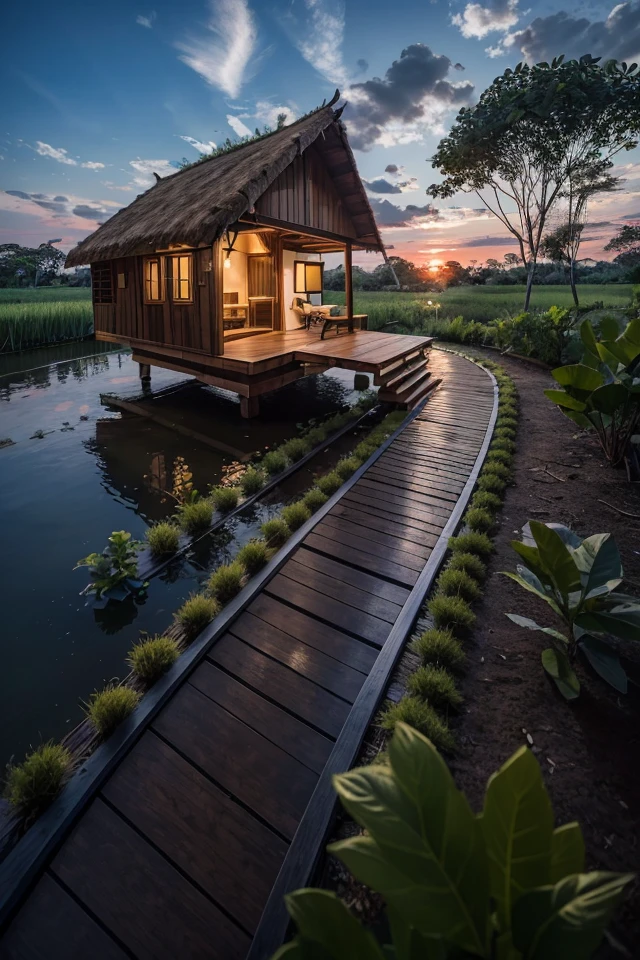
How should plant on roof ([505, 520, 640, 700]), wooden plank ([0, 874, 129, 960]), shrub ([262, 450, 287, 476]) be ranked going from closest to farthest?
wooden plank ([0, 874, 129, 960]), plant on roof ([505, 520, 640, 700]), shrub ([262, 450, 287, 476])

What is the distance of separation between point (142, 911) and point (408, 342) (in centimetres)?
1023

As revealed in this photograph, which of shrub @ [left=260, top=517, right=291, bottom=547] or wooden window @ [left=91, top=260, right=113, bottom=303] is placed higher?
wooden window @ [left=91, top=260, right=113, bottom=303]

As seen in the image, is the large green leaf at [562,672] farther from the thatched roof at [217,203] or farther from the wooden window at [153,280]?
the wooden window at [153,280]

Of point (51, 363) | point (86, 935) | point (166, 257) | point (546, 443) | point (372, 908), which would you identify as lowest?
point (86, 935)

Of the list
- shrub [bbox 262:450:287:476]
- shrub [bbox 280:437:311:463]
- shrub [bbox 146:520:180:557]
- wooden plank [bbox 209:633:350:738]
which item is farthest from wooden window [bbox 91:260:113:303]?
wooden plank [bbox 209:633:350:738]

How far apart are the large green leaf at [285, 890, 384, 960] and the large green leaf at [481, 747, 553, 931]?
0.77 feet

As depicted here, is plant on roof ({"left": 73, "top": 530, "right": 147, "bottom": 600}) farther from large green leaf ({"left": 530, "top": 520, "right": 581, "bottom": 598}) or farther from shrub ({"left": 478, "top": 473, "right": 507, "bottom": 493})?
shrub ({"left": 478, "top": 473, "right": 507, "bottom": 493})

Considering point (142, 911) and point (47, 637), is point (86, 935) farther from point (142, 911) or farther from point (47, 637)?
point (47, 637)

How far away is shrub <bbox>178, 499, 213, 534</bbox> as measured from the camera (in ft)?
15.8

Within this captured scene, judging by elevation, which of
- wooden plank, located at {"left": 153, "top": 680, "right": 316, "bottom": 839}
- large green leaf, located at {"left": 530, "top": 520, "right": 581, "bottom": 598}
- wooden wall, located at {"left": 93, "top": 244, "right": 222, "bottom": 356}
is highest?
wooden wall, located at {"left": 93, "top": 244, "right": 222, "bottom": 356}

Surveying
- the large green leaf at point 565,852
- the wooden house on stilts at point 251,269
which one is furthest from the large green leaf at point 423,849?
the wooden house on stilts at point 251,269

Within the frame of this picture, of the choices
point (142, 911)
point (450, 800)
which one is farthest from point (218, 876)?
point (450, 800)

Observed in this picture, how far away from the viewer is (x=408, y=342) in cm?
1044

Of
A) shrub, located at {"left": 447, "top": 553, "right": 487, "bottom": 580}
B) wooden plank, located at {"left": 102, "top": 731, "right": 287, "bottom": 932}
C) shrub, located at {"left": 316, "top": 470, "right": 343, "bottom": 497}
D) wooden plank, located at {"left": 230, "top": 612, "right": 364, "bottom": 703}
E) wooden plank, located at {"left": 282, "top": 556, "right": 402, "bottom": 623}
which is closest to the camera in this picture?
wooden plank, located at {"left": 102, "top": 731, "right": 287, "bottom": 932}
